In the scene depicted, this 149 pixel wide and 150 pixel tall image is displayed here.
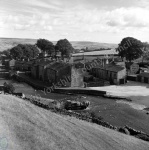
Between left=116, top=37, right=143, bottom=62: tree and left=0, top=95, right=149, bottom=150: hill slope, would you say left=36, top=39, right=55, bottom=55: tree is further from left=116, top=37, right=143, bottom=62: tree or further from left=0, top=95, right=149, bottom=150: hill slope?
left=0, top=95, right=149, bottom=150: hill slope

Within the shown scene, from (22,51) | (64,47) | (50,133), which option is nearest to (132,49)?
(64,47)

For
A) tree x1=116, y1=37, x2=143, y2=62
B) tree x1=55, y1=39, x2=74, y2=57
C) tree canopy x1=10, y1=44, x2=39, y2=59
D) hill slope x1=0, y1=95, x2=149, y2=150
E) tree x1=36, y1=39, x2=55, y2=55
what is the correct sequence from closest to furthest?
1. hill slope x1=0, y1=95, x2=149, y2=150
2. tree x1=116, y1=37, x2=143, y2=62
3. tree x1=55, y1=39, x2=74, y2=57
4. tree canopy x1=10, y1=44, x2=39, y2=59
5. tree x1=36, y1=39, x2=55, y2=55

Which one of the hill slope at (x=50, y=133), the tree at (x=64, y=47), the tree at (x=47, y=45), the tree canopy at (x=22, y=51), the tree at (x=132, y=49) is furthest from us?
the tree at (x=47, y=45)

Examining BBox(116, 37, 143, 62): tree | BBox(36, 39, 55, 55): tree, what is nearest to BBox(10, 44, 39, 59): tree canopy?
BBox(36, 39, 55, 55): tree

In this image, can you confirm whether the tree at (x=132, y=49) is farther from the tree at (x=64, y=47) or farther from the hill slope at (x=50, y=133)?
the hill slope at (x=50, y=133)

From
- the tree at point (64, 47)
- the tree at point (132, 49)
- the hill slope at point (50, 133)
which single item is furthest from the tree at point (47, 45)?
the hill slope at point (50, 133)

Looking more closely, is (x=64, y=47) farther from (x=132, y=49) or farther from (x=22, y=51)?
(x=132, y=49)

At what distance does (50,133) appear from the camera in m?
24.0

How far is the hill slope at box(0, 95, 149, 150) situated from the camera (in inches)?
840

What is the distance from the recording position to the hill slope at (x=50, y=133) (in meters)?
21.3

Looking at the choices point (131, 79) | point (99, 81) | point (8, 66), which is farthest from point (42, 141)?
point (8, 66)

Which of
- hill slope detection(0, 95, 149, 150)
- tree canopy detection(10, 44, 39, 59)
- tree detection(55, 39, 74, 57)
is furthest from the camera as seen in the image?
tree canopy detection(10, 44, 39, 59)

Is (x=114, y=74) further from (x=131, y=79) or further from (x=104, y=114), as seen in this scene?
(x=104, y=114)

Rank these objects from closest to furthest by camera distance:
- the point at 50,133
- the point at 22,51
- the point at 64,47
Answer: the point at 50,133 < the point at 64,47 < the point at 22,51
